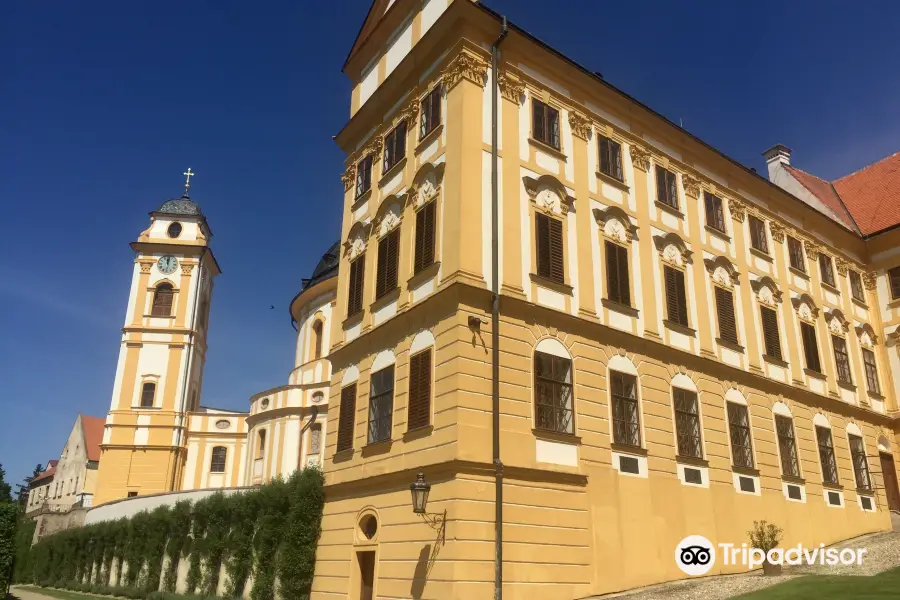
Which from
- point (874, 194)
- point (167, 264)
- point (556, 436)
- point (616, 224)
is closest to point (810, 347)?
point (616, 224)

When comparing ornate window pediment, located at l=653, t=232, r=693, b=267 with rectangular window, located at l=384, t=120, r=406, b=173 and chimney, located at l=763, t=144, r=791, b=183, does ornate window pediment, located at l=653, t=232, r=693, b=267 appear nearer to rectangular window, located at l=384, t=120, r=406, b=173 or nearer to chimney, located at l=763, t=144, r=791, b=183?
rectangular window, located at l=384, t=120, r=406, b=173

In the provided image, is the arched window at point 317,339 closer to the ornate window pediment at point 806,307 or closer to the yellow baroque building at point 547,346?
the yellow baroque building at point 547,346

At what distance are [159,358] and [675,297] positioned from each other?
1575 inches

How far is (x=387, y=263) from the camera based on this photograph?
20.7m

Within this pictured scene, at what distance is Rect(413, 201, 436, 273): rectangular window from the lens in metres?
18.7

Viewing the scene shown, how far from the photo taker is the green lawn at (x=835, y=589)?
13.8 metres

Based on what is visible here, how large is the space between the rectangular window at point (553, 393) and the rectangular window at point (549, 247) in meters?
2.23

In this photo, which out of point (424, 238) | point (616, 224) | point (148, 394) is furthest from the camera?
point (148, 394)

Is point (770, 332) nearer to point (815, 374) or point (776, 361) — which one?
point (776, 361)

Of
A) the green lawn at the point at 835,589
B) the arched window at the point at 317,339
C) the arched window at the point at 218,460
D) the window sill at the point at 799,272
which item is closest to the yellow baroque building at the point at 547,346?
the window sill at the point at 799,272

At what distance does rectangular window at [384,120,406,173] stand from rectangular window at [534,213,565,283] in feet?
15.5

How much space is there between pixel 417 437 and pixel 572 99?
11.1 metres

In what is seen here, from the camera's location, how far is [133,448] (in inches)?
1932

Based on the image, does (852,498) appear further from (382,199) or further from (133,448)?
(133,448)
